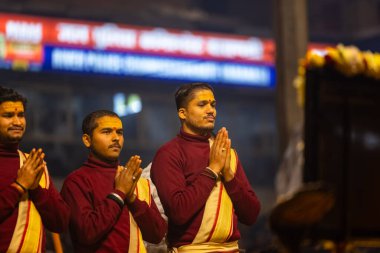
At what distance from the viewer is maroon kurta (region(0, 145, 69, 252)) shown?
3986 mm

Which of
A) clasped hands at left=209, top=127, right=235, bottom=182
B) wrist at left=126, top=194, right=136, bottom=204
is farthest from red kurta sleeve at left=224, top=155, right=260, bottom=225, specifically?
wrist at left=126, top=194, right=136, bottom=204

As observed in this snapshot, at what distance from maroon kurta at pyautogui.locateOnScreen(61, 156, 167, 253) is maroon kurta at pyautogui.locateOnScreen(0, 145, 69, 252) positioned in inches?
3.8

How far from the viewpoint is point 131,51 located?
1828cm

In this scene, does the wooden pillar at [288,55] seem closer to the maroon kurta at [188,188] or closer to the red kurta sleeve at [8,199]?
the maroon kurta at [188,188]

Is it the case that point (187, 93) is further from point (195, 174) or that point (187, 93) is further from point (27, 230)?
point (27, 230)

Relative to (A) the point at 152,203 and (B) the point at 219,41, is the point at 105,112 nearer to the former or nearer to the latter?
(A) the point at 152,203

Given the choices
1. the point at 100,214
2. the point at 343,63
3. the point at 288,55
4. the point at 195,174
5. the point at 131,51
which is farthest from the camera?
the point at 131,51

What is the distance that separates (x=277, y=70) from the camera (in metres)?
9.51

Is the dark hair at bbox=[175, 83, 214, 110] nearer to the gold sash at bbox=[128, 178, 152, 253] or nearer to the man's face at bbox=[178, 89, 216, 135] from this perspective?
the man's face at bbox=[178, 89, 216, 135]

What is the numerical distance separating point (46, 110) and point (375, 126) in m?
13.8

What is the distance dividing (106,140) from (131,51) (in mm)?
14045

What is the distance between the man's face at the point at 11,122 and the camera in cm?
414

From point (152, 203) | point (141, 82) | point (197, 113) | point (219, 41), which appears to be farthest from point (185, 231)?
point (219, 41)

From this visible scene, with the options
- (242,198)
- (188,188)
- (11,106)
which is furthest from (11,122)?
(242,198)
